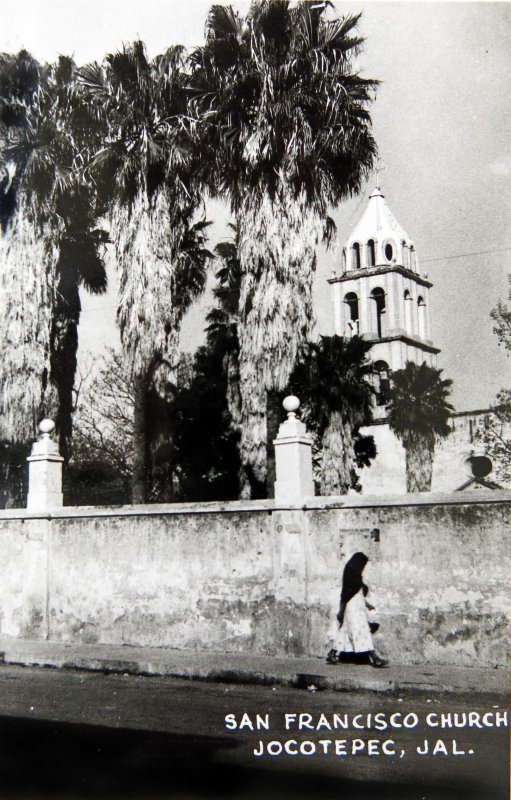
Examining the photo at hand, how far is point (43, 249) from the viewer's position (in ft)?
48.8

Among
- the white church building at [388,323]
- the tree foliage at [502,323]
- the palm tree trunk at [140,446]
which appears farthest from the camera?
the white church building at [388,323]

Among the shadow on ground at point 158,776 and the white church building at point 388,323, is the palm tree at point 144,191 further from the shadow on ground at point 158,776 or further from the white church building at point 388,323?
the white church building at point 388,323

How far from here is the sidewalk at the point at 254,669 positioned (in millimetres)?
7941

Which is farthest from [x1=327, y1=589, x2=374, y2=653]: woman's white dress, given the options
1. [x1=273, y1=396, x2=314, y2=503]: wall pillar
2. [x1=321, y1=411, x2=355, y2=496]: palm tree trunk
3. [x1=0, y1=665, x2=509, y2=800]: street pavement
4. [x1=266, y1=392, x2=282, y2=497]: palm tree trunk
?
[x1=321, y1=411, x2=355, y2=496]: palm tree trunk

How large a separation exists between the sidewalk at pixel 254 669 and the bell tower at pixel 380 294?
20405 millimetres

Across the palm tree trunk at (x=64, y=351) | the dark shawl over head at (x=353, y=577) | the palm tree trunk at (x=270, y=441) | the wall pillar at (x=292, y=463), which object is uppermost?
the palm tree trunk at (x=64, y=351)

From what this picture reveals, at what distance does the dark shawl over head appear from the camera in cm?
931

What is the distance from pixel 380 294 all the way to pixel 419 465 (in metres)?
8.69

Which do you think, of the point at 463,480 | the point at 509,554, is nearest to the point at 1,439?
the point at 509,554

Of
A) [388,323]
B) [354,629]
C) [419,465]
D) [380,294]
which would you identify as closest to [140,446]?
[354,629]

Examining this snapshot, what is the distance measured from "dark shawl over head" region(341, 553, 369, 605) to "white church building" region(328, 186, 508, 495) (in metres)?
14.9

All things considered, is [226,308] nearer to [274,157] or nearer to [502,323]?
[274,157]

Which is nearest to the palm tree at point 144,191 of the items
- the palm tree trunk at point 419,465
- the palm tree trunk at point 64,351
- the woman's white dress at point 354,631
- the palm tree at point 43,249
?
the palm tree at point 43,249

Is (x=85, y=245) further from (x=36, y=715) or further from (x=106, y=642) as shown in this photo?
(x=36, y=715)
